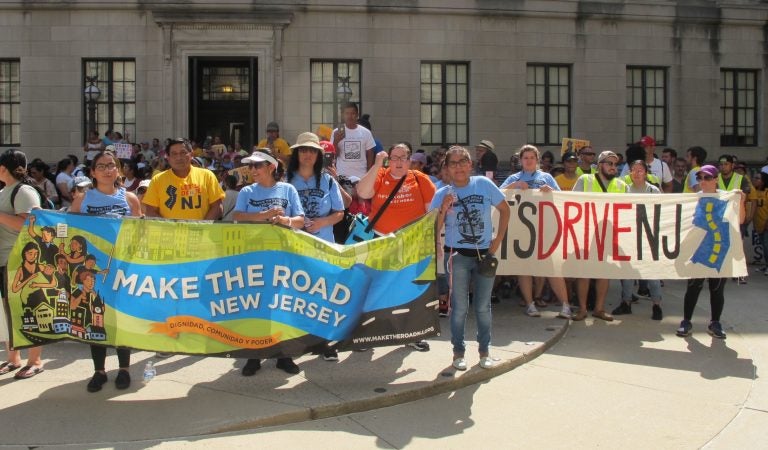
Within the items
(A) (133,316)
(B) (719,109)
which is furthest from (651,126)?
(A) (133,316)

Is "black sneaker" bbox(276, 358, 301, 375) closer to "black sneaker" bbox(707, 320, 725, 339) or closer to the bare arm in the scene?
the bare arm

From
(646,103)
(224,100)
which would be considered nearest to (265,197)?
(224,100)

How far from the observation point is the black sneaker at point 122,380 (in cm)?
601

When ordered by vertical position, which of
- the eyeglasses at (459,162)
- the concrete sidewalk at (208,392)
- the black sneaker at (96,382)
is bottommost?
the concrete sidewalk at (208,392)

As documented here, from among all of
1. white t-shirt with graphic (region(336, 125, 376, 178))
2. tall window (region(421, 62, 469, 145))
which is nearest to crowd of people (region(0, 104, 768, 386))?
white t-shirt with graphic (region(336, 125, 376, 178))

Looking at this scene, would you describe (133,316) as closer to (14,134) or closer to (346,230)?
(346,230)

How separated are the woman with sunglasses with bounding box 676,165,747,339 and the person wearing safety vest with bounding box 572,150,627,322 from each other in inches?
37.7

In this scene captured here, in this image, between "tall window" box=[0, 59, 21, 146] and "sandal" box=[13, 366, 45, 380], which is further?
"tall window" box=[0, 59, 21, 146]

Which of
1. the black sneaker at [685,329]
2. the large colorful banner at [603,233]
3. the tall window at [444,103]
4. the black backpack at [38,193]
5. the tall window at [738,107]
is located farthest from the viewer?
the tall window at [738,107]

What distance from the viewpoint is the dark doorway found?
70.9 feet

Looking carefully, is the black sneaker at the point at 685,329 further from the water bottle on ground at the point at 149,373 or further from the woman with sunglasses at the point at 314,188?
the water bottle on ground at the point at 149,373

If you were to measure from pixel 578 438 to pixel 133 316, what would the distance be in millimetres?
3581

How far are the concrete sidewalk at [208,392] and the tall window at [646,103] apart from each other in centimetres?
1718

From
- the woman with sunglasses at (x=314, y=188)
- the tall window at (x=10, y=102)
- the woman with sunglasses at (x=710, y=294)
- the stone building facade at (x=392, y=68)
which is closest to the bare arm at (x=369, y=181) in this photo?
the woman with sunglasses at (x=314, y=188)
